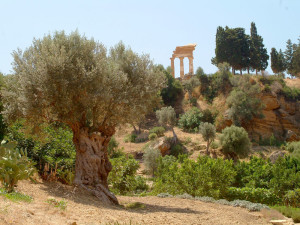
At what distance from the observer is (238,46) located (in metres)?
49.9

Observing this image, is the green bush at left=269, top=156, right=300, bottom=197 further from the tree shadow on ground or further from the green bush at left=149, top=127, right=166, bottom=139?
the green bush at left=149, top=127, right=166, bottom=139

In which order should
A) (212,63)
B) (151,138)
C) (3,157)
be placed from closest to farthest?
(3,157) → (151,138) → (212,63)

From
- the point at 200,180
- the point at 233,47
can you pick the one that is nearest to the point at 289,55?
the point at 233,47

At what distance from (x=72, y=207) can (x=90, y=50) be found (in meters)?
5.19

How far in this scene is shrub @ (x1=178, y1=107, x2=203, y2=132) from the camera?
41875mm

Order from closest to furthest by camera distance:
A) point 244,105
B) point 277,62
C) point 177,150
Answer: point 177,150 < point 244,105 < point 277,62

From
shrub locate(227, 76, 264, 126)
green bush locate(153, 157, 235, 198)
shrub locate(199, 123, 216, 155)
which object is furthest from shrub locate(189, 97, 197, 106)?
green bush locate(153, 157, 235, 198)

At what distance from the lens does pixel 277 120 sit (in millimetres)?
43031

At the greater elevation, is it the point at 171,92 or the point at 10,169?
the point at 171,92

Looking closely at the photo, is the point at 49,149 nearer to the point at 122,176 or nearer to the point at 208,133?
the point at 122,176

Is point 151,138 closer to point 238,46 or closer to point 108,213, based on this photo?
point 238,46

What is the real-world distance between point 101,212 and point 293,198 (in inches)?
358

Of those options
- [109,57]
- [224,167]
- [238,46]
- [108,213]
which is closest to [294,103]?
[238,46]

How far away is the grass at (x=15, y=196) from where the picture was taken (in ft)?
26.1
